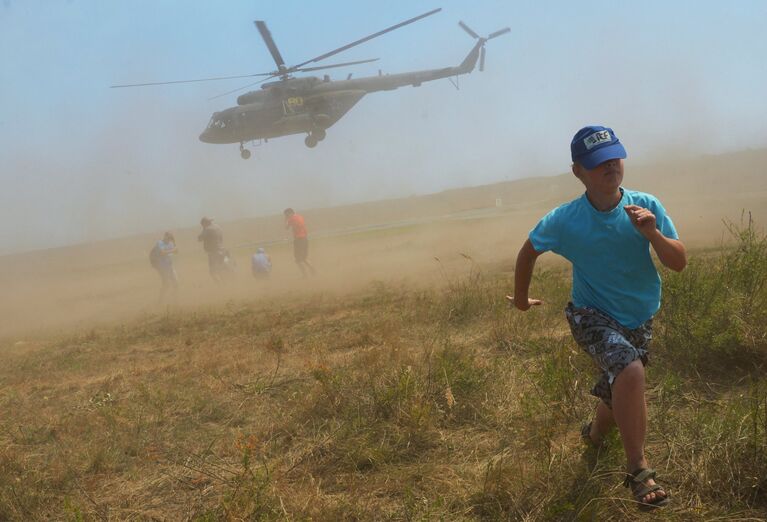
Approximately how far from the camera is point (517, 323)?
18.7ft

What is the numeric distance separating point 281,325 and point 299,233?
6.63m

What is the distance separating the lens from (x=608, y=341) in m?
2.67

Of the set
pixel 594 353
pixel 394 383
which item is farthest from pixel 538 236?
pixel 394 383

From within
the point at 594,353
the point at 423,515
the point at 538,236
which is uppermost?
the point at 538,236

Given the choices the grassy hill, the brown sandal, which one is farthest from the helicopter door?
the brown sandal

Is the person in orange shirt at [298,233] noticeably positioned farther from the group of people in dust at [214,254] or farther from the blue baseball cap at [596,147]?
the blue baseball cap at [596,147]

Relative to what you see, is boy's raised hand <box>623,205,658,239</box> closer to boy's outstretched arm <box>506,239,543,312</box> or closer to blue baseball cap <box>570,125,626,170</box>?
blue baseball cap <box>570,125,626,170</box>

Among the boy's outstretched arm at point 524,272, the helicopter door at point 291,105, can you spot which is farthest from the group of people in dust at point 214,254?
the boy's outstretched arm at point 524,272

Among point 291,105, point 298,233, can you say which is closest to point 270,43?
point 291,105

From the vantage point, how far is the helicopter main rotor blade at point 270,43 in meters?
17.2

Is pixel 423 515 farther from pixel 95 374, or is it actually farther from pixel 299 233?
pixel 299 233

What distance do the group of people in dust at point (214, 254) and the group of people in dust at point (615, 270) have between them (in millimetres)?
12221

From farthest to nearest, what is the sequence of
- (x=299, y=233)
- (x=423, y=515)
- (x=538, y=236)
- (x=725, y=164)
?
(x=725, y=164) → (x=299, y=233) → (x=538, y=236) → (x=423, y=515)

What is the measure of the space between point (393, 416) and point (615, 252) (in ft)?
5.97
